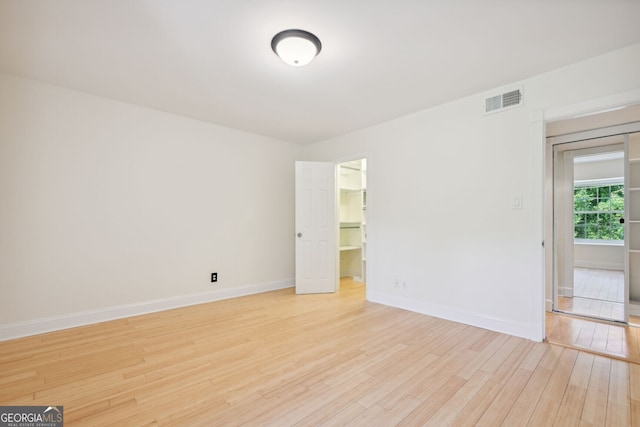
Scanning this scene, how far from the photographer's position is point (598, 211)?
3648mm

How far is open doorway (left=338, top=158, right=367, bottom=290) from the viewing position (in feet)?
17.9

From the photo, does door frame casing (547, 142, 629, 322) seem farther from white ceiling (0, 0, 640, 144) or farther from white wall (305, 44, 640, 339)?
white ceiling (0, 0, 640, 144)

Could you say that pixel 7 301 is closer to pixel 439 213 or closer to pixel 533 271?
pixel 439 213

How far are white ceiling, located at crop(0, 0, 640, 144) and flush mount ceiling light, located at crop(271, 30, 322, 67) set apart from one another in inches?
2.4

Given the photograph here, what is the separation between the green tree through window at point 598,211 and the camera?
11.5ft

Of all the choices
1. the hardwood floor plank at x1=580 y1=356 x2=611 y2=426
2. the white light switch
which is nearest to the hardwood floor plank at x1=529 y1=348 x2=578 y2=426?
the hardwood floor plank at x1=580 y1=356 x2=611 y2=426

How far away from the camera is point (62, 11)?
1.92 metres

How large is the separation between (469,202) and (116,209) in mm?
4123

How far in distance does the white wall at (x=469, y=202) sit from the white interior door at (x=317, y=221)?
0.75m

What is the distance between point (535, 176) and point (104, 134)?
15.3 ft

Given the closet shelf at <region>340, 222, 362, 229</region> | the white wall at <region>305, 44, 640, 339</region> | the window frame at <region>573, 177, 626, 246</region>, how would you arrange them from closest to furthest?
the white wall at <region>305, 44, 640, 339</region>
the window frame at <region>573, 177, 626, 246</region>
the closet shelf at <region>340, 222, 362, 229</region>

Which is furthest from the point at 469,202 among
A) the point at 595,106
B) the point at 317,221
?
the point at 317,221

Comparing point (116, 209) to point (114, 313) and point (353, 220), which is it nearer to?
point (114, 313)

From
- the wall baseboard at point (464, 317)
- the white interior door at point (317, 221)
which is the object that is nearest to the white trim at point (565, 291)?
the wall baseboard at point (464, 317)
